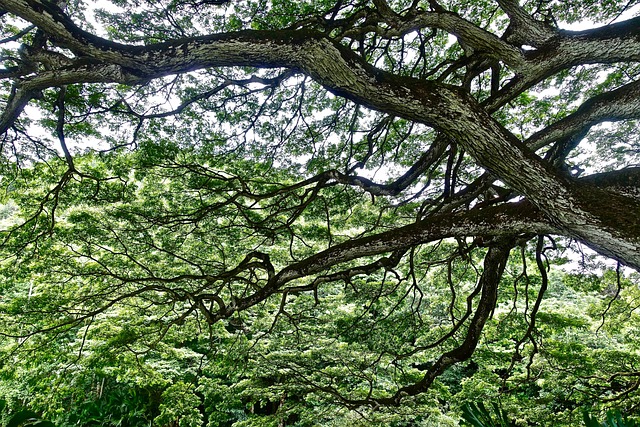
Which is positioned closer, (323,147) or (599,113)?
(599,113)

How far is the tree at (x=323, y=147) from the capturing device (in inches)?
71.9

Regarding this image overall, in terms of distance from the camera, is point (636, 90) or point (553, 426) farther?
point (553, 426)

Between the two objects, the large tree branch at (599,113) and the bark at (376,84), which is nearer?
the bark at (376,84)

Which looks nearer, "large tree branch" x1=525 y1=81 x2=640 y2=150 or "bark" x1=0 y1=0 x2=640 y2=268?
"bark" x1=0 y1=0 x2=640 y2=268

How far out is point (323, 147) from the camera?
15.9 feet

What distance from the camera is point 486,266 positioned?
135 inches

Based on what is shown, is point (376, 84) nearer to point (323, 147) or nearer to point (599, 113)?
point (599, 113)

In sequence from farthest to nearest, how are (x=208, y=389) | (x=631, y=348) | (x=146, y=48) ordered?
(x=208, y=389), (x=631, y=348), (x=146, y=48)

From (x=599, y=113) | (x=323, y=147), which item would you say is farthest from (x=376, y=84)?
(x=323, y=147)

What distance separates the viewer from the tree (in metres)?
1.83

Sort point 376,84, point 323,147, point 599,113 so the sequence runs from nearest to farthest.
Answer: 1. point 376,84
2. point 599,113
3. point 323,147

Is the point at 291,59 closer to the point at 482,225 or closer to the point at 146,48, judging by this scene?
the point at 146,48

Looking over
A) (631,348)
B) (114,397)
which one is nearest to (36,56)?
(631,348)

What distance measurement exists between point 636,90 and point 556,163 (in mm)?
620
